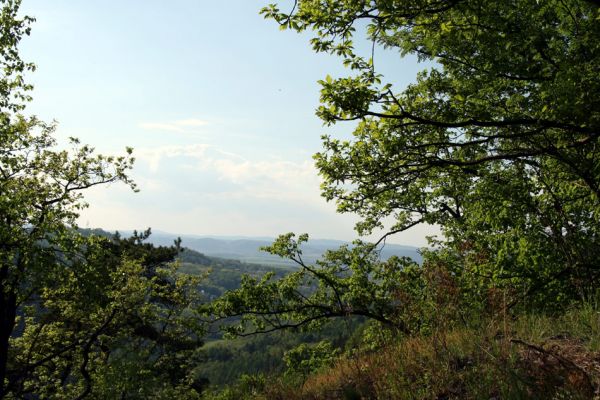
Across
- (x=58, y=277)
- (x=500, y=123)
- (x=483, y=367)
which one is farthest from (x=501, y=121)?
(x=58, y=277)

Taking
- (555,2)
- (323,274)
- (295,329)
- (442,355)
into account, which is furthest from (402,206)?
(442,355)

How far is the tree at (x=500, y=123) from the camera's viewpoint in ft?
21.3

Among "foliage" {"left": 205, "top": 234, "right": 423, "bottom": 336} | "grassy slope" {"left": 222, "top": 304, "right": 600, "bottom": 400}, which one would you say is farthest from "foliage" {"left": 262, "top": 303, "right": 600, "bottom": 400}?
"foliage" {"left": 205, "top": 234, "right": 423, "bottom": 336}

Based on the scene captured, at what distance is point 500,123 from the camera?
6.35m

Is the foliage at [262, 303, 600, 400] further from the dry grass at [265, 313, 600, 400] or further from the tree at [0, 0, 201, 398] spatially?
the tree at [0, 0, 201, 398]

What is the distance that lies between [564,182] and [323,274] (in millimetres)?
8681

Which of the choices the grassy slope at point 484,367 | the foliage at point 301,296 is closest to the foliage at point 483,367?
the grassy slope at point 484,367

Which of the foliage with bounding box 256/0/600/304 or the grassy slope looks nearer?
the grassy slope

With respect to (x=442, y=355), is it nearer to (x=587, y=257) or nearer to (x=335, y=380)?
(x=335, y=380)

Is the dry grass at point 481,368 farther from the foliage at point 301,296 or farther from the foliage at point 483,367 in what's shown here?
the foliage at point 301,296

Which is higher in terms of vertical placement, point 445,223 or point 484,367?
point 445,223

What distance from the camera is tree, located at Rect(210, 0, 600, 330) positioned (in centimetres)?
650

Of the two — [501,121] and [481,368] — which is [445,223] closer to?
[501,121]

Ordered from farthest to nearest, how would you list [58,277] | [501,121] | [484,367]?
1. [58,277]
2. [501,121]
3. [484,367]
